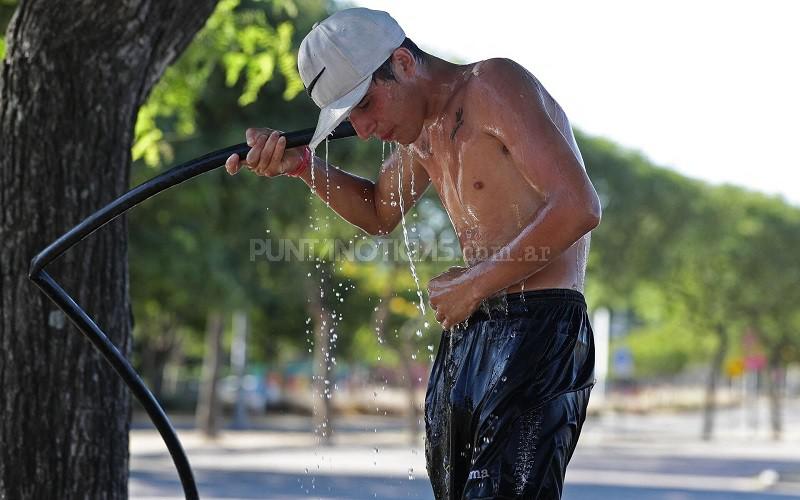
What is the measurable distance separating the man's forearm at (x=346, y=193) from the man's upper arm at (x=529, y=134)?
2.16ft

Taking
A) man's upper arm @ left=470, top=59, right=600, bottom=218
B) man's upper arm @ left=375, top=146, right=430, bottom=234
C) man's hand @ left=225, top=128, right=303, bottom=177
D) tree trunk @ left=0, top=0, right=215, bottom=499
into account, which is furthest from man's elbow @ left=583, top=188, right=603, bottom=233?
tree trunk @ left=0, top=0, right=215, bottom=499

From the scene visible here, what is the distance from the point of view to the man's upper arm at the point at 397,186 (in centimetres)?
346

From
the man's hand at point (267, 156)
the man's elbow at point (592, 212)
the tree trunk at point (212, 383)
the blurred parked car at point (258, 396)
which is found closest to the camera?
the man's elbow at point (592, 212)

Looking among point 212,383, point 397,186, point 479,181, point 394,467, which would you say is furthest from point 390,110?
point 212,383

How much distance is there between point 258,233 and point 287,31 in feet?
Result: 45.9

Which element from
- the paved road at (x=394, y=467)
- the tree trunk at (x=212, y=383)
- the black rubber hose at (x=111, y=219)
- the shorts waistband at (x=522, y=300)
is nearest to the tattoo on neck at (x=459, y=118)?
→ the black rubber hose at (x=111, y=219)

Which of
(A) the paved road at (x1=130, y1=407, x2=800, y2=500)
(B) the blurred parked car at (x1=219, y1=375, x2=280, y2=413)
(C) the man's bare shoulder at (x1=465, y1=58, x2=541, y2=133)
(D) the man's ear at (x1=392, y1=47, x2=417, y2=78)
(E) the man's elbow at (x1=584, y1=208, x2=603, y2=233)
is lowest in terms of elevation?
(A) the paved road at (x1=130, y1=407, x2=800, y2=500)

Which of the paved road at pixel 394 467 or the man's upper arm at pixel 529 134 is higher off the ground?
the man's upper arm at pixel 529 134

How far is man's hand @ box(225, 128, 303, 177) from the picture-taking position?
3.35 meters

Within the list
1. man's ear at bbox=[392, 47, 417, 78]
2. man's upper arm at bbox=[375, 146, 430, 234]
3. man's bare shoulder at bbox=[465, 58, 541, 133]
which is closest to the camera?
man's bare shoulder at bbox=[465, 58, 541, 133]

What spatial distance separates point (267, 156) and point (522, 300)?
2.60 feet

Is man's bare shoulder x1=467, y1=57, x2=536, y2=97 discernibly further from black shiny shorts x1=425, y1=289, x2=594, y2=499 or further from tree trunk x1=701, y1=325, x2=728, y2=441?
tree trunk x1=701, y1=325, x2=728, y2=441

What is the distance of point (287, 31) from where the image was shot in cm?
884

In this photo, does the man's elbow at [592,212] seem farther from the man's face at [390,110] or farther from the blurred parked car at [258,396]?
the blurred parked car at [258,396]
